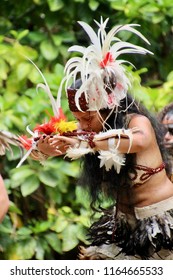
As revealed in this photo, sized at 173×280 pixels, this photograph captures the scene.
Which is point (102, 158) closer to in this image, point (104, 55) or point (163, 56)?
point (104, 55)

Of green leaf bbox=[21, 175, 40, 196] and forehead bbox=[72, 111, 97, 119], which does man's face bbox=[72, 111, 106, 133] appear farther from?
green leaf bbox=[21, 175, 40, 196]

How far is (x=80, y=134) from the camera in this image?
2.38m

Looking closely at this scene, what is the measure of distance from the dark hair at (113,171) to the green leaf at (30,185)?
82 centimetres

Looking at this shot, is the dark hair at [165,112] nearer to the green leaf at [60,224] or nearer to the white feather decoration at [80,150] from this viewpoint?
the white feather decoration at [80,150]

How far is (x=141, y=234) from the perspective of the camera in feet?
8.26

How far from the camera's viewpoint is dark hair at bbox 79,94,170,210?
246 centimetres

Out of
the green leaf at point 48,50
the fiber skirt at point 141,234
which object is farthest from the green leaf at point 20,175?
the fiber skirt at point 141,234

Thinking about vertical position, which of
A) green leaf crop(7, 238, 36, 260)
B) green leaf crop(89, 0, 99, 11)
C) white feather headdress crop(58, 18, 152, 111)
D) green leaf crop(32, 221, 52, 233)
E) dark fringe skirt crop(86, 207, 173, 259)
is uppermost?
white feather headdress crop(58, 18, 152, 111)

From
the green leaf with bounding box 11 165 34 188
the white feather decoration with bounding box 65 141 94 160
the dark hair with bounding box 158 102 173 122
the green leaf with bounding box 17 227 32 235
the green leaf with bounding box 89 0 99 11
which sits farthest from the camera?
the green leaf with bounding box 89 0 99 11

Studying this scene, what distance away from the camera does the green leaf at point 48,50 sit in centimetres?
Result: 364

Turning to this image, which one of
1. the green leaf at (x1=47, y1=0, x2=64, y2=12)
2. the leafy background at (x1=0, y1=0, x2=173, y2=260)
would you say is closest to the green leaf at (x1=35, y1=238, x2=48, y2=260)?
the leafy background at (x1=0, y1=0, x2=173, y2=260)

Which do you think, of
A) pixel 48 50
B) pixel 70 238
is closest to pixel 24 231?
pixel 70 238

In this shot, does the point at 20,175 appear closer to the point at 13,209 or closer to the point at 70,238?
the point at 13,209

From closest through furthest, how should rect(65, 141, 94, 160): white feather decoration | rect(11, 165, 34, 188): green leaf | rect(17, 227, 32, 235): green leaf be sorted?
rect(65, 141, 94, 160): white feather decoration < rect(11, 165, 34, 188): green leaf < rect(17, 227, 32, 235): green leaf
